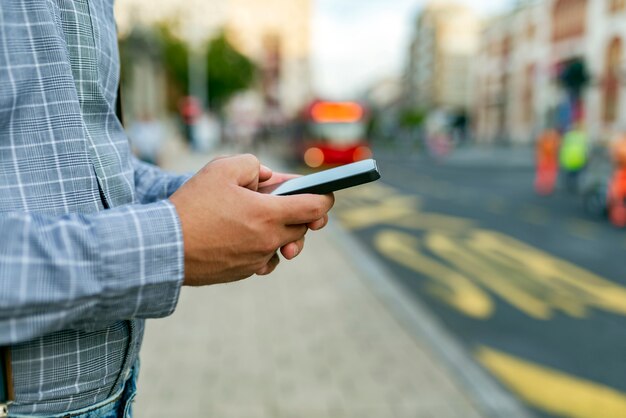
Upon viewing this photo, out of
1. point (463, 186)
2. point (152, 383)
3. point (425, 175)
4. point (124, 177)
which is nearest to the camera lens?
point (124, 177)

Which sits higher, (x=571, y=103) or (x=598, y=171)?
(x=571, y=103)

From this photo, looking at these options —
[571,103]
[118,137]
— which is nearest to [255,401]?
[118,137]

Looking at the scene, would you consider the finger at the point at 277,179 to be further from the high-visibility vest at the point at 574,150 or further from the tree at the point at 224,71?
the tree at the point at 224,71

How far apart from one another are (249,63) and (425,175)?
134 ft

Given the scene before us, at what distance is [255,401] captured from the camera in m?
3.41

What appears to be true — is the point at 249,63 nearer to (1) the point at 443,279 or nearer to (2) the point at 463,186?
(2) the point at 463,186

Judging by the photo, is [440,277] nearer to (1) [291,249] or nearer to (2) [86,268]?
(1) [291,249]

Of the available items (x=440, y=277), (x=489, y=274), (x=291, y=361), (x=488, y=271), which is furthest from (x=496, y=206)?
(x=291, y=361)

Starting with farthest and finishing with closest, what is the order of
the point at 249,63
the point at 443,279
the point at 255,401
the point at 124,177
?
the point at 249,63
the point at 443,279
the point at 255,401
the point at 124,177

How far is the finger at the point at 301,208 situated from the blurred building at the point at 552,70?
15.7 meters

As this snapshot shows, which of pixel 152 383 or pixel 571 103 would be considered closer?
pixel 152 383

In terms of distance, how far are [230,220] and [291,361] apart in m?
3.23

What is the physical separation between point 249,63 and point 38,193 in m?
60.3

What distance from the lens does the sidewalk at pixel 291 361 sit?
3355mm
